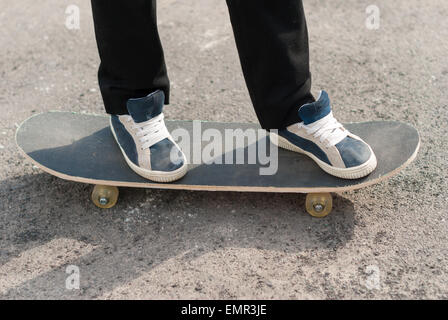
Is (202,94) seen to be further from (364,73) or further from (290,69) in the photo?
(290,69)

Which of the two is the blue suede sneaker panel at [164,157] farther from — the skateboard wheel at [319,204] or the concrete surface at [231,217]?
the skateboard wheel at [319,204]

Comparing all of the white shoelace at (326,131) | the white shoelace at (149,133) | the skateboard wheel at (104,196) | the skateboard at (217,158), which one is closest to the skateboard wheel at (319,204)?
the skateboard at (217,158)

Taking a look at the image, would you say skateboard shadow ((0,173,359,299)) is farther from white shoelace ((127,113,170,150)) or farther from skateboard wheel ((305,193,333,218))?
white shoelace ((127,113,170,150))

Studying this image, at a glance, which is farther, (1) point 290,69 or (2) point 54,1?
(2) point 54,1

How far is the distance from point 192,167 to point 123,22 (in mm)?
669

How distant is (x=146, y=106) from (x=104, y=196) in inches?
16.9

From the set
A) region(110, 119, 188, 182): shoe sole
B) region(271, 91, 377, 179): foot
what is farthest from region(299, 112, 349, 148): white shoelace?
region(110, 119, 188, 182): shoe sole

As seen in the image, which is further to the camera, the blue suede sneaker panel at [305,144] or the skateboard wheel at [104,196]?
the skateboard wheel at [104,196]

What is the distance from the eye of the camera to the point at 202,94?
11.1 ft

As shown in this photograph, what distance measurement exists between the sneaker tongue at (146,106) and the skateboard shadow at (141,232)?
1.19 feet

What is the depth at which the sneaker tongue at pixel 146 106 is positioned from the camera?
8.03ft
